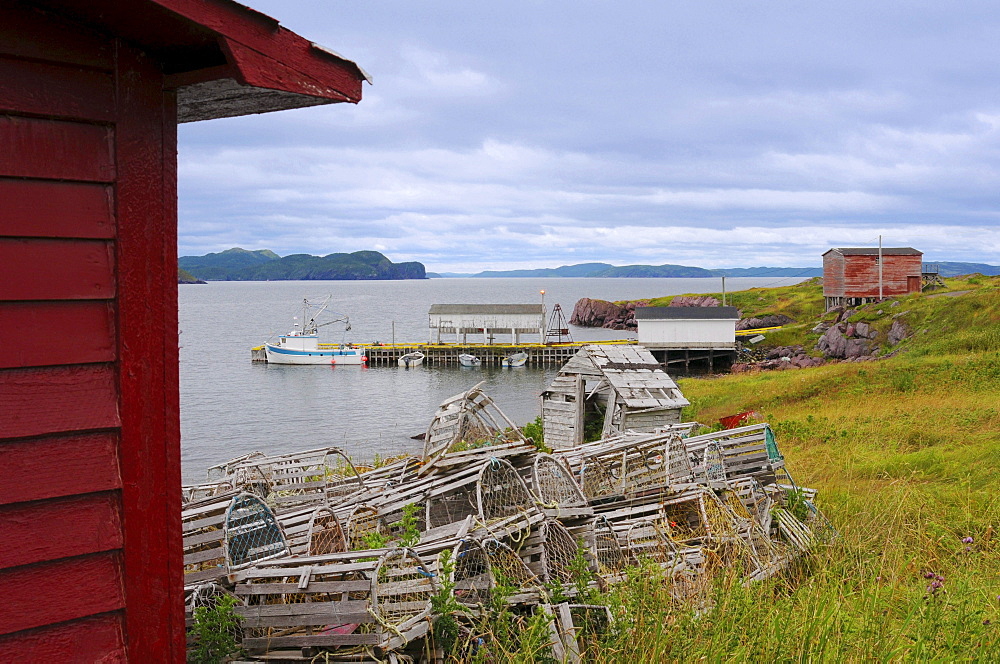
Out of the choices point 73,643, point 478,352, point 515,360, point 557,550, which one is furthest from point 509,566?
point 478,352

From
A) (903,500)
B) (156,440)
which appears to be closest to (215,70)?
(156,440)

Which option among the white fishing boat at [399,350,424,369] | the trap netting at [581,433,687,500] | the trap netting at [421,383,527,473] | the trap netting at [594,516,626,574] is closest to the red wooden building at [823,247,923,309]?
the white fishing boat at [399,350,424,369]

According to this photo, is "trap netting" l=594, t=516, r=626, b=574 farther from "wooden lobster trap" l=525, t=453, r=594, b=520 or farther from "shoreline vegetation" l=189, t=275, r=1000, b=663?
"shoreline vegetation" l=189, t=275, r=1000, b=663

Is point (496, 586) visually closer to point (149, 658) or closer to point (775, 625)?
point (775, 625)

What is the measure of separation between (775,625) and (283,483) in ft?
24.0

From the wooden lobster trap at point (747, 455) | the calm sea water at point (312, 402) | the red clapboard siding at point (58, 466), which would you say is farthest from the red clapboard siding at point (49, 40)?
the calm sea water at point (312, 402)

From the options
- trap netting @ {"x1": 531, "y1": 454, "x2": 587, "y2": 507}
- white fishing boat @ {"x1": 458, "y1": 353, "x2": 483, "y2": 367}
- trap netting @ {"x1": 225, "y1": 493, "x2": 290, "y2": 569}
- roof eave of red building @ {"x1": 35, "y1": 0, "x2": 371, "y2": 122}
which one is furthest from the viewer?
white fishing boat @ {"x1": 458, "y1": 353, "x2": 483, "y2": 367}

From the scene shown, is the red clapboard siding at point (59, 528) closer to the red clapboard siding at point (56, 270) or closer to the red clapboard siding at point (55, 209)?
the red clapboard siding at point (56, 270)

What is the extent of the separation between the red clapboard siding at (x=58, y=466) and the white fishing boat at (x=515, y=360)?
57.8 m

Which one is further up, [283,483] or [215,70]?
[215,70]

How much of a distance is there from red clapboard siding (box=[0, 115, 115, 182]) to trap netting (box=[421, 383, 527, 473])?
659 cm

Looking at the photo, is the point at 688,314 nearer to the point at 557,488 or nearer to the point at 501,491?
the point at 557,488

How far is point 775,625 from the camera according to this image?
180 inches

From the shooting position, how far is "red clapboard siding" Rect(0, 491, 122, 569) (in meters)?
3.10
